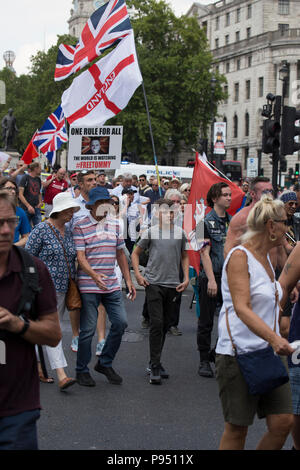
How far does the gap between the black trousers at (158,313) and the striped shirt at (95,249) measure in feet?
1.47

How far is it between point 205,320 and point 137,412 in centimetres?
162

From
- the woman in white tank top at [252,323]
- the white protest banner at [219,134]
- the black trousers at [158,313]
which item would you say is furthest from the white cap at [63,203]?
the white protest banner at [219,134]

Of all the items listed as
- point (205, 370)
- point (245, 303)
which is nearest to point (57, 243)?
point (205, 370)

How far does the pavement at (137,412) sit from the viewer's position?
15.6ft

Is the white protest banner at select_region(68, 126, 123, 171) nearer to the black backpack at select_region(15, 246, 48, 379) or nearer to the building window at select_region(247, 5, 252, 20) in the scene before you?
the black backpack at select_region(15, 246, 48, 379)

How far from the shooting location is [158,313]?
21.5 feet

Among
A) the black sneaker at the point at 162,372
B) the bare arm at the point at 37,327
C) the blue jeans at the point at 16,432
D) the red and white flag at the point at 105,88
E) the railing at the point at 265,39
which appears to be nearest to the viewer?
the bare arm at the point at 37,327

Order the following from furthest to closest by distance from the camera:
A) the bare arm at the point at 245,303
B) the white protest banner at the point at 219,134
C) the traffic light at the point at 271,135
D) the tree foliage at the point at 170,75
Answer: the tree foliage at the point at 170,75 → the white protest banner at the point at 219,134 → the traffic light at the point at 271,135 → the bare arm at the point at 245,303

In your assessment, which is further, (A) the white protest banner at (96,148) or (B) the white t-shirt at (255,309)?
(A) the white protest banner at (96,148)

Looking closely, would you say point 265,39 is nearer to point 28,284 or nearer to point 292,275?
point 292,275

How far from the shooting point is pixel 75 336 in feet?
23.7

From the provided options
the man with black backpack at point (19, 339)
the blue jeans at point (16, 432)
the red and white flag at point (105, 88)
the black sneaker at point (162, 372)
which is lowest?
the black sneaker at point (162, 372)

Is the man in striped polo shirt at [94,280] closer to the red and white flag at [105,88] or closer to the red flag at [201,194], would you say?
the red flag at [201,194]

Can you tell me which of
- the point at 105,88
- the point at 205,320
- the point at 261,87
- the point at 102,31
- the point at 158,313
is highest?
the point at 261,87
